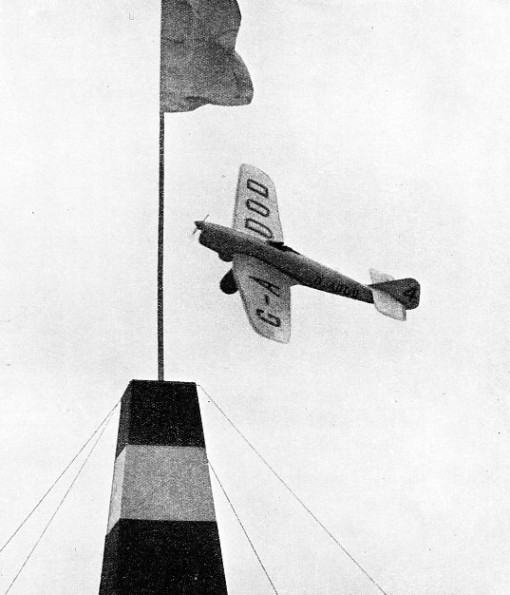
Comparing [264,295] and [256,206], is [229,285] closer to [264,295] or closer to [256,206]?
[264,295]

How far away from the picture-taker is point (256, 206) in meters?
15.9

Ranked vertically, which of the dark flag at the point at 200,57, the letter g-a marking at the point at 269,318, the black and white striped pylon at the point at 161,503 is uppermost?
the dark flag at the point at 200,57

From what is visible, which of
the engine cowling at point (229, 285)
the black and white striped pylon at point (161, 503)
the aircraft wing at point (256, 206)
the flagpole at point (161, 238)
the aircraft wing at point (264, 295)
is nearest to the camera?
the black and white striped pylon at point (161, 503)

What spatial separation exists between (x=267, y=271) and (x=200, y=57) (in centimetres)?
408

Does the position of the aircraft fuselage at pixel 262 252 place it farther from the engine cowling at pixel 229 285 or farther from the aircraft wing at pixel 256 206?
the engine cowling at pixel 229 285

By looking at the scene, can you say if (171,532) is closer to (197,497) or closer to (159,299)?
(197,497)

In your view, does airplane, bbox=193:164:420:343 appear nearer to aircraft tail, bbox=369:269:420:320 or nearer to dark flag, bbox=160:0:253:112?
aircraft tail, bbox=369:269:420:320

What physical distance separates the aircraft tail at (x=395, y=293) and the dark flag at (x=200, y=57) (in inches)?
224

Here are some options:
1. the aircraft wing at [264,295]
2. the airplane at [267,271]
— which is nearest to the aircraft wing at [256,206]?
the airplane at [267,271]

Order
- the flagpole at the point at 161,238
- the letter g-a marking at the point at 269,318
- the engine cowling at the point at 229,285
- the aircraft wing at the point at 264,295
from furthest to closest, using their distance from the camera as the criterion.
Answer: the engine cowling at the point at 229,285 < the letter g-a marking at the point at 269,318 < the aircraft wing at the point at 264,295 < the flagpole at the point at 161,238

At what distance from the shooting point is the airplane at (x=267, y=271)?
13.8 m

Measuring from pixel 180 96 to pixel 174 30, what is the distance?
877 millimetres

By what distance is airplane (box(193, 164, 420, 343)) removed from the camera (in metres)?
13.8

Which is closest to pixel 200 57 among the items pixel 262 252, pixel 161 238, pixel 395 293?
pixel 161 238
